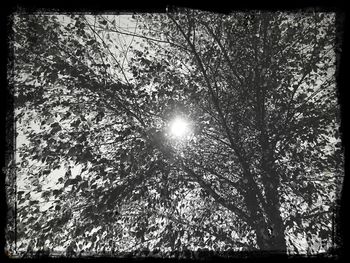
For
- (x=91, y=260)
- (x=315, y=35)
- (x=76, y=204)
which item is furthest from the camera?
→ (x=315, y=35)

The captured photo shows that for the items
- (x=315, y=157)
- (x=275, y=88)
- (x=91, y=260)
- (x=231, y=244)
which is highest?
(x=275, y=88)

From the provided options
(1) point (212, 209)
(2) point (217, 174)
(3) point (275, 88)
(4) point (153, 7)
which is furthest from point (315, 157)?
(4) point (153, 7)

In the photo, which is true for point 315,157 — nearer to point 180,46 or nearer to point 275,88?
point 275,88

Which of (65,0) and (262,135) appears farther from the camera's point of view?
(262,135)

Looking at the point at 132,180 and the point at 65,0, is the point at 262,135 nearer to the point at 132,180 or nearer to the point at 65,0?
the point at 132,180

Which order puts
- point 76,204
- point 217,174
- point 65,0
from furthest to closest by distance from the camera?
1. point 217,174
2. point 76,204
3. point 65,0

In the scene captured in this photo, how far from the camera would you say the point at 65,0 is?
254cm

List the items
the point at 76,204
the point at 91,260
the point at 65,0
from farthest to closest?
the point at 76,204, the point at 91,260, the point at 65,0

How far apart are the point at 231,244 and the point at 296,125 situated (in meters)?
4.40

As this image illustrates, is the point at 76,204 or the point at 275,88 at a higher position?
the point at 275,88

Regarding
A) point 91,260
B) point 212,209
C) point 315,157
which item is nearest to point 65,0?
point 91,260

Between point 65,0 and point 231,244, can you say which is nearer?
point 65,0

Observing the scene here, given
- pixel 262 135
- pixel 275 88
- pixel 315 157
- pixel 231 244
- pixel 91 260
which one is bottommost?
pixel 231 244

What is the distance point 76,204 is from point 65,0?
557 centimetres
